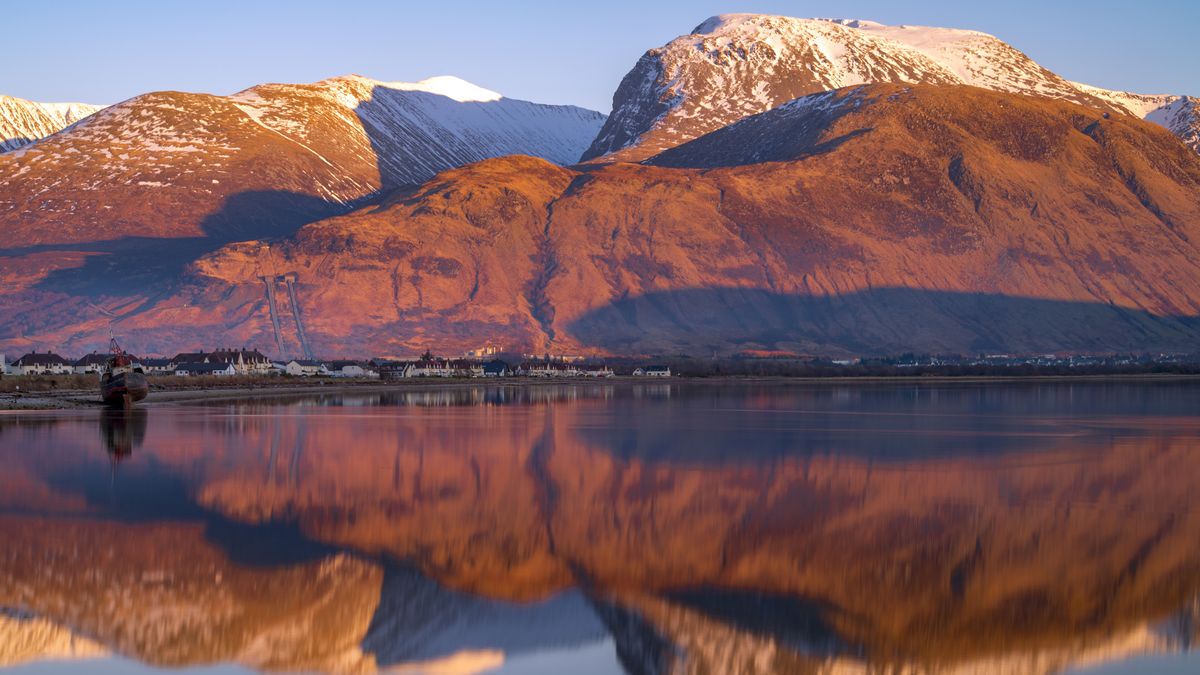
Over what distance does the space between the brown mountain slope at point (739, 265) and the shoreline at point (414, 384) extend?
26.3 meters

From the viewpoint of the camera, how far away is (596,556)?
79.0 ft

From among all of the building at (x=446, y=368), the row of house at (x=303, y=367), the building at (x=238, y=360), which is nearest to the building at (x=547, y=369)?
the row of house at (x=303, y=367)

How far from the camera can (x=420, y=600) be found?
67.8ft

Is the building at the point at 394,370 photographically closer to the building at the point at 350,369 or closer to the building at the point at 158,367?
the building at the point at 350,369

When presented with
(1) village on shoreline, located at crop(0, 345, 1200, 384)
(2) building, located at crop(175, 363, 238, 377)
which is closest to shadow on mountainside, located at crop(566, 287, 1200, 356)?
(1) village on shoreline, located at crop(0, 345, 1200, 384)

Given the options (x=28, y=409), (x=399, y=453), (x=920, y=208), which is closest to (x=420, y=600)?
(x=399, y=453)

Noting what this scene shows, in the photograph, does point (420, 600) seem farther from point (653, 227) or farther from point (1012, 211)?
point (1012, 211)

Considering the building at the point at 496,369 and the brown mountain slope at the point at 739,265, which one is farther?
the brown mountain slope at the point at 739,265

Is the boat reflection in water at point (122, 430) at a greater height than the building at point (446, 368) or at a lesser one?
greater

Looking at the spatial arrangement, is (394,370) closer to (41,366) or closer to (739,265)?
(41,366)

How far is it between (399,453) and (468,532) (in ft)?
54.2

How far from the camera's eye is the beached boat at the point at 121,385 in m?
70.2

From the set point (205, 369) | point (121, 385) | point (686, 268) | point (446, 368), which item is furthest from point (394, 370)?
point (121, 385)

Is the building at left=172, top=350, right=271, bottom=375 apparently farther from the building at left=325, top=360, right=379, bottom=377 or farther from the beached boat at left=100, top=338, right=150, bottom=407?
the beached boat at left=100, top=338, right=150, bottom=407
